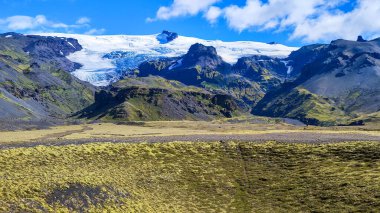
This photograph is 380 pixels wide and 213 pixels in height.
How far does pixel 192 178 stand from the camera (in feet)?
215

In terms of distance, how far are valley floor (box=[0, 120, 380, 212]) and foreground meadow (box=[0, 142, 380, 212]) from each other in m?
0.13

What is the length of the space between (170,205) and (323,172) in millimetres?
23436

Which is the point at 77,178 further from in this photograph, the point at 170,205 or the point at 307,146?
the point at 307,146

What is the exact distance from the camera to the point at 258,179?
64.2 meters

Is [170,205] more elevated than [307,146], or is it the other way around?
[307,146]

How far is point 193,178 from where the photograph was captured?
65562 mm

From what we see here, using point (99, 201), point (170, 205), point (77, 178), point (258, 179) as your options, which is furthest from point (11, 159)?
point (258, 179)

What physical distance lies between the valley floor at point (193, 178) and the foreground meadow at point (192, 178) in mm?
125

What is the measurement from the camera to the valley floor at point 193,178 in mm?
50531

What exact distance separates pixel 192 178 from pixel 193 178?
16 cm

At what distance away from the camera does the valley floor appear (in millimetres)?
50531

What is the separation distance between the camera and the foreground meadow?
166 feet

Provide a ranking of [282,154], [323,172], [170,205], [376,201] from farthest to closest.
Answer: [282,154], [323,172], [170,205], [376,201]

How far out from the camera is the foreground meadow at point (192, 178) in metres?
50.5
